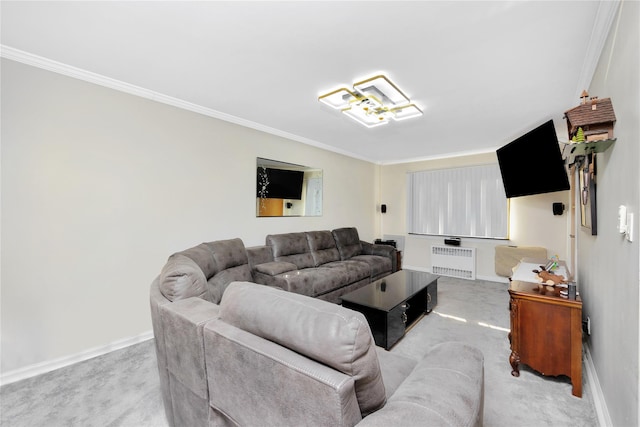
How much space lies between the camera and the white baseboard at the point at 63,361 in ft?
6.83

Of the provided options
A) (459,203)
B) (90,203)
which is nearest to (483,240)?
(459,203)

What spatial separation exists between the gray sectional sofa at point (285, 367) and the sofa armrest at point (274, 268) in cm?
160

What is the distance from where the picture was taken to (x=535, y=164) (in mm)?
2900

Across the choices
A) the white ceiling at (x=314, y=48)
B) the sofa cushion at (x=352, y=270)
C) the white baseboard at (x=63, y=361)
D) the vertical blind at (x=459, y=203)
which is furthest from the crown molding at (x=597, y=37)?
the white baseboard at (x=63, y=361)

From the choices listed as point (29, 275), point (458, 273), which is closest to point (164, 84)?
point (29, 275)

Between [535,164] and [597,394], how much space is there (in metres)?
2.11

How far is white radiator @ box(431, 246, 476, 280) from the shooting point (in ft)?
17.1

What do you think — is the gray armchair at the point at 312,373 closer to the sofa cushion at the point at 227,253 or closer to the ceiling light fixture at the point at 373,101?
the sofa cushion at the point at 227,253

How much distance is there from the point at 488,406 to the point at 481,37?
8.32 feet

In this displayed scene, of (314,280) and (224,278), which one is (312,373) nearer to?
(224,278)

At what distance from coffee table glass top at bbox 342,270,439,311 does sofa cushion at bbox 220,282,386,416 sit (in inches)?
65.8

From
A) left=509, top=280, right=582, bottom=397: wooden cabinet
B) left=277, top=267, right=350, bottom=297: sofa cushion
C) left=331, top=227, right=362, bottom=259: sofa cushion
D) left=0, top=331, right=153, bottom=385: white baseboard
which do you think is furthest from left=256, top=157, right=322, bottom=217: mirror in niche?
left=509, top=280, right=582, bottom=397: wooden cabinet

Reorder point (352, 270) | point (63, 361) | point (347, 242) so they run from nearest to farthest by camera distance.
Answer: point (63, 361) < point (352, 270) < point (347, 242)

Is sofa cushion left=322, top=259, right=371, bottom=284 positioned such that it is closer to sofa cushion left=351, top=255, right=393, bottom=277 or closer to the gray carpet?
sofa cushion left=351, top=255, right=393, bottom=277
